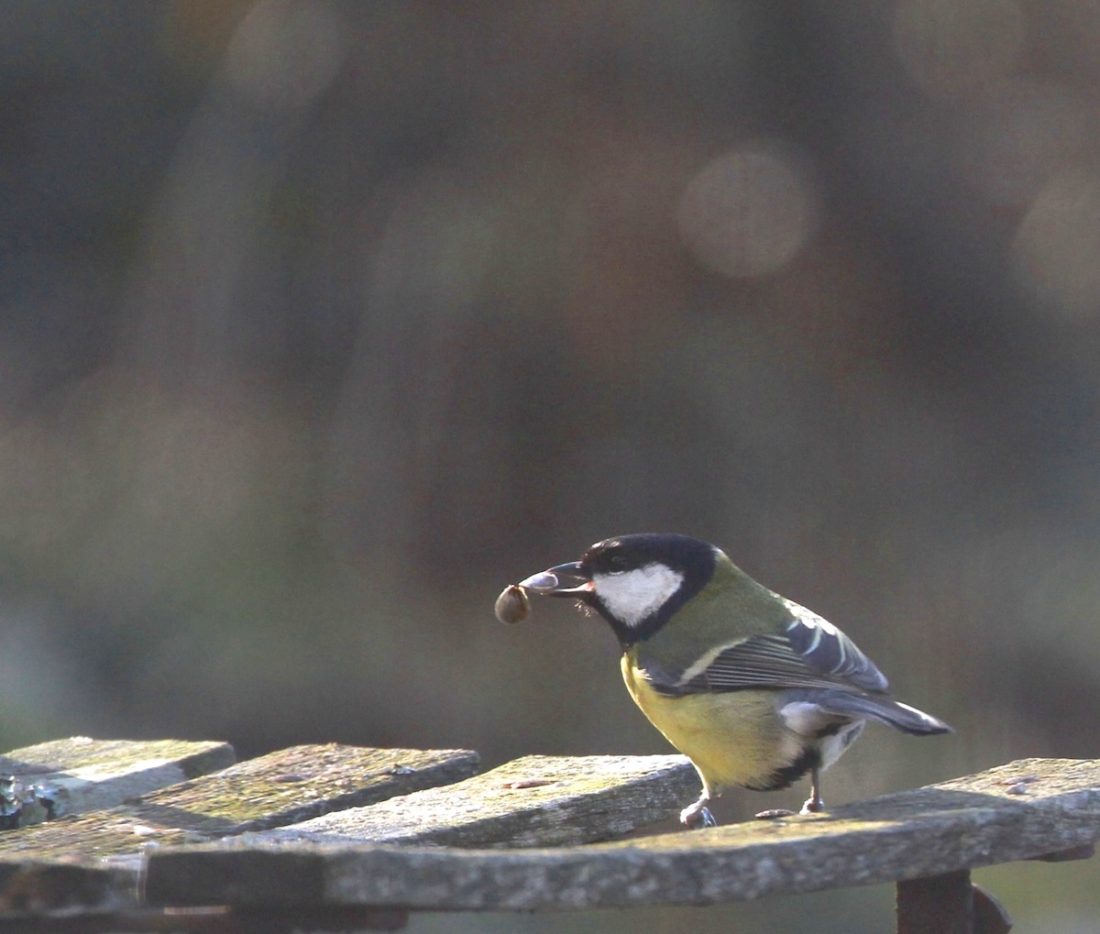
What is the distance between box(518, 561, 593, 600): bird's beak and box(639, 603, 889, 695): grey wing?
0.24 metres

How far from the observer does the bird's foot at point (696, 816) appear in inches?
84.8

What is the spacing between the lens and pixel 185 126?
20.7 feet

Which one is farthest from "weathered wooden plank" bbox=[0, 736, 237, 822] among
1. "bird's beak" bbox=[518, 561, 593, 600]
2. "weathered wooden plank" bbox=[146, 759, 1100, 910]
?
"weathered wooden plank" bbox=[146, 759, 1100, 910]

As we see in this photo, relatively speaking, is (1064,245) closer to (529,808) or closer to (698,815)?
(698,815)

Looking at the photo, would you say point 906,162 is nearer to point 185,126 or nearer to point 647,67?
point 647,67

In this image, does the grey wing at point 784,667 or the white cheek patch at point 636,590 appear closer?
the grey wing at point 784,667

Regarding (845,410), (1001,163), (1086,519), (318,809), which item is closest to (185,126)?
(845,410)

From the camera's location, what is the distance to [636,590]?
2605 millimetres

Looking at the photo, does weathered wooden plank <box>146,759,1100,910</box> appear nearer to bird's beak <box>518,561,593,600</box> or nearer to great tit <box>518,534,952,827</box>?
great tit <box>518,534,952,827</box>

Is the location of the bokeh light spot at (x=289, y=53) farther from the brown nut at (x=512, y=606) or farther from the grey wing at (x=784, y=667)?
the grey wing at (x=784, y=667)

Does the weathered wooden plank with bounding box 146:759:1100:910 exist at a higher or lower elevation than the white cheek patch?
lower

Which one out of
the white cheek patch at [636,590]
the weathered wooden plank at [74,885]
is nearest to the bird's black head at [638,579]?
the white cheek patch at [636,590]

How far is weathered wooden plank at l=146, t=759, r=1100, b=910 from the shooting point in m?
1.07

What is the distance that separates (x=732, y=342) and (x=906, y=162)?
1.01 metres
